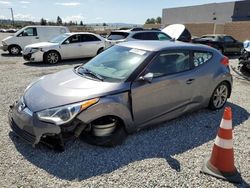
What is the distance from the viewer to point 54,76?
14.0 ft

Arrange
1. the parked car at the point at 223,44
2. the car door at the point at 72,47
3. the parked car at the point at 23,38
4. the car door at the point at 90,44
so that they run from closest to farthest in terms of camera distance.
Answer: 1. the car door at the point at 72,47
2. the car door at the point at 90,44
3. the parked car at the point at 23,38
4. the parked car at the point at 223,44

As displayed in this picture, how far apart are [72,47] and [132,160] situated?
9.58 m

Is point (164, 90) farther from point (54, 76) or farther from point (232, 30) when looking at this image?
point (232, 30)

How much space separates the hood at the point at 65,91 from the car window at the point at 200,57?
166 cm

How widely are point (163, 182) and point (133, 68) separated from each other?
1.69m

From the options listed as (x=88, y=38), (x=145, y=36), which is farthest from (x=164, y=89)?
(x=88, y=38)

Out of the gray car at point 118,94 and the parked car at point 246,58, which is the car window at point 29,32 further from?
the gray car at point 118,94

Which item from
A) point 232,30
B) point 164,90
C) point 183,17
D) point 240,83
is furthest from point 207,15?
point 164,90

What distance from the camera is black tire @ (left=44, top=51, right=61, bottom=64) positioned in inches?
444

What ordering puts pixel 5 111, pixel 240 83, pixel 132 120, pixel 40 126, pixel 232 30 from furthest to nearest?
pixel 232 30 < pixel 240 83 < pixel 5 111 < pixel 132 120 < pixel 40 126

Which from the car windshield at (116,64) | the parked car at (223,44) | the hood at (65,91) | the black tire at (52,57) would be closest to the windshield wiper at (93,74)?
the car windshield at (116,64)

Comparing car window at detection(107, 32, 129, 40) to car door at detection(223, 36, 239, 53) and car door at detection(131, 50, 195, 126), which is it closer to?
car door at detection(223, 36, 239, 53)

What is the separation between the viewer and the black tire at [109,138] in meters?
3.56

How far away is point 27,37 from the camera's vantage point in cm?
1445
